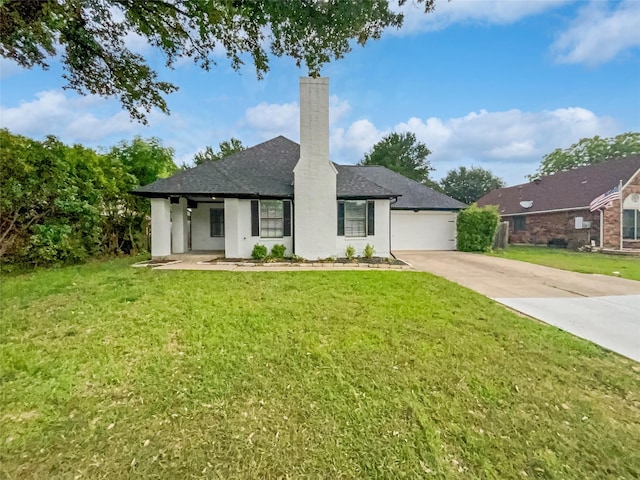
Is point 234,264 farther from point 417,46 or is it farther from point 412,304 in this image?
point 417,46

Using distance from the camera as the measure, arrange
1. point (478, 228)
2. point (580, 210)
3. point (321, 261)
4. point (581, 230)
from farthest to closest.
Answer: point (580, 210) < point (581, 230) < point (478, 228) < point (321, 261)

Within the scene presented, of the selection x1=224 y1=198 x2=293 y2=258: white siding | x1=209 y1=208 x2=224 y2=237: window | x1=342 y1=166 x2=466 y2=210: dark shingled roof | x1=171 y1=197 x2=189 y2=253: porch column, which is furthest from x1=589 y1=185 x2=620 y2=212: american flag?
→ x1=171 y1=197 x2=189 y2=253: porch column

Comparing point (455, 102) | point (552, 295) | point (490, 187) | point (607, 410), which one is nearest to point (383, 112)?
point (455, 102)

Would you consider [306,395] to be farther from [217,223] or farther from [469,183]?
[469,183]

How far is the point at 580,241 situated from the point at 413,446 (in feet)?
70.1

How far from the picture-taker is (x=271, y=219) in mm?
11172

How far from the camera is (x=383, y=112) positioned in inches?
744

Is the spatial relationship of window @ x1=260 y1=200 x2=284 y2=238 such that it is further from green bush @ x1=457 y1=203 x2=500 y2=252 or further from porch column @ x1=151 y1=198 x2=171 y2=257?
green bush @ x1=457 y1=203 x2=500 y2=252

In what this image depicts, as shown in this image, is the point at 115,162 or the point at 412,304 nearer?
the point at 412,304

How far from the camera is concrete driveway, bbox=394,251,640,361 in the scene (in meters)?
4.38

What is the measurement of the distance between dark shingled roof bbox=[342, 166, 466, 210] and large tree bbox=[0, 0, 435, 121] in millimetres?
9845

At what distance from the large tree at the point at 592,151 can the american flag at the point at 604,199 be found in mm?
22838

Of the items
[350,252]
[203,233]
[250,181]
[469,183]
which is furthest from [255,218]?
[469,183]

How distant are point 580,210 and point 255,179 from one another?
19887mm
